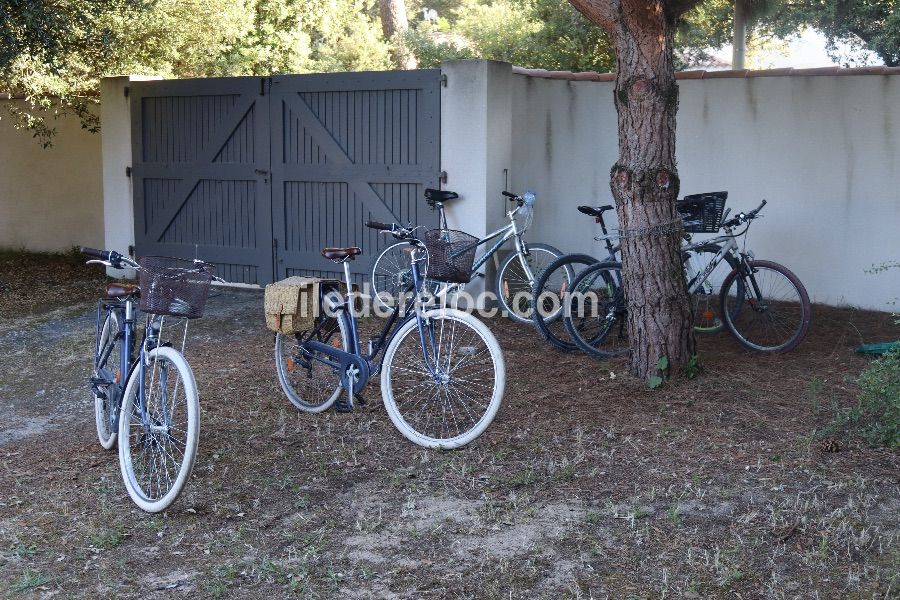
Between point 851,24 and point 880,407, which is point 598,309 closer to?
point 880,407

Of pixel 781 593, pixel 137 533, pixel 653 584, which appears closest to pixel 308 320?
pixel 137 533

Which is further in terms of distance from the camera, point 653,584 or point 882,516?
point 882,516

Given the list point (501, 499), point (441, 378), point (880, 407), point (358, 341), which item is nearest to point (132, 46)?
Result: point (358, 341)

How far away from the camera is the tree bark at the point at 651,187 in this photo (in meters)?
5.77

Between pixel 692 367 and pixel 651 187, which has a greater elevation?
pixel 651 187

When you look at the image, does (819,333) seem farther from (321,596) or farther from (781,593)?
(321,596)

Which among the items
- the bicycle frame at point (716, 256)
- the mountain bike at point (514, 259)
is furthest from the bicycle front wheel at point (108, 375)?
the bicycle frame at point (716, 256)

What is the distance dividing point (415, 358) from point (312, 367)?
712 mm

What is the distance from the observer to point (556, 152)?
8.88 metres

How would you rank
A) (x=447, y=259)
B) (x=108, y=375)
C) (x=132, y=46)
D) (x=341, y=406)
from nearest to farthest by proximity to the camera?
(x=108, y=375), (x=447, y=259), (x=341, y=406), (x=132, y=46)

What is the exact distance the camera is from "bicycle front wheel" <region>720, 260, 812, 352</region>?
21.5ft

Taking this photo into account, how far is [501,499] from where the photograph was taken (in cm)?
423

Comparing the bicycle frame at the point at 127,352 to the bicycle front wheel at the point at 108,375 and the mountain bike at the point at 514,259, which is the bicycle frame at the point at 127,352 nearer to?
the bicycle front wheel at the point at 108,375

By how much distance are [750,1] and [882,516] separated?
732 cm
